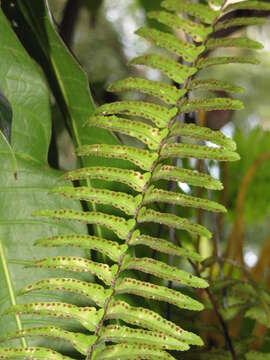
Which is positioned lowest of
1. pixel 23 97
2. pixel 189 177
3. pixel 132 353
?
pixel 132 353

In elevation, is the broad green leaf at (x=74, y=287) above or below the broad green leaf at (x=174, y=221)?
below

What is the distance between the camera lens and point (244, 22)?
444 mm

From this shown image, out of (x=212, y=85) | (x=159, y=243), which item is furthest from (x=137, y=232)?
(x=212, y=85)

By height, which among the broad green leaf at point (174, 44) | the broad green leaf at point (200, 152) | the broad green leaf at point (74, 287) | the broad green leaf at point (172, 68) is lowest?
the broad green leaf at point (74, 287)

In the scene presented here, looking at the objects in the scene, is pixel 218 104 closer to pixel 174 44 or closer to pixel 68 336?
pixel 174 44

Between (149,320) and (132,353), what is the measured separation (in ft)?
0.07

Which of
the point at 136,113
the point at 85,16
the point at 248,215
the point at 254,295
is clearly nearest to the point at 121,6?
the point at 85,16

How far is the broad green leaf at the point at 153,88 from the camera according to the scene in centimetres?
40

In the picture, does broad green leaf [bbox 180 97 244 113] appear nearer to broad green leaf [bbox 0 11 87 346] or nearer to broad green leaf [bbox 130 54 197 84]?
broad green leaf [bbox 130 54 197 84]

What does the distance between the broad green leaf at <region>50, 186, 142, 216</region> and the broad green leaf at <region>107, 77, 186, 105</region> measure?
7 cm

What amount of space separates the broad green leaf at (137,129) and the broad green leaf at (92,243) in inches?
2.7

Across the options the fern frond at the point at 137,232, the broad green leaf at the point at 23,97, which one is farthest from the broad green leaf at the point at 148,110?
the broad green leaf at the point at 23,97

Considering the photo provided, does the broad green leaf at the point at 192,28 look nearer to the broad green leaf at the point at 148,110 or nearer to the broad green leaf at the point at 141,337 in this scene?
the broad green leaf at the point at 148,110

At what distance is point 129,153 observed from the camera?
385 mm
